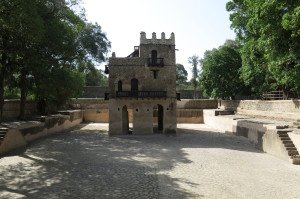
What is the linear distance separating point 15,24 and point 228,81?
30.2 meters

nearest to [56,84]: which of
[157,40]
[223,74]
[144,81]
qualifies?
[144,81]

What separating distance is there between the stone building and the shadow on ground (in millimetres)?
5566

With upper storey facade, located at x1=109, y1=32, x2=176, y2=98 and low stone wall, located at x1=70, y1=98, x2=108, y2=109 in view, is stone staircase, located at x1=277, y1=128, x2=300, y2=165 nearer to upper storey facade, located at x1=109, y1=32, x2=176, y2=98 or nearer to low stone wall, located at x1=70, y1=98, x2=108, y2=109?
upper storey facade, located at x1=109, y1=32, x2=176, y2=98

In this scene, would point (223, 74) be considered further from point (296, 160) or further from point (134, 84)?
point (296, 160)

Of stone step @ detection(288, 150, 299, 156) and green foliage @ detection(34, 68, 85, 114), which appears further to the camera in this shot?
green foliage @ detection(34, 68, 85, 114)

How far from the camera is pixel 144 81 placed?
27.1 metres

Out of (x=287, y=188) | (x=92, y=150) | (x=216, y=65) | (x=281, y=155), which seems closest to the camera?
(x=287, y=188)

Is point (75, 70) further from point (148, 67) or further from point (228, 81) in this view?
point (228, 81)

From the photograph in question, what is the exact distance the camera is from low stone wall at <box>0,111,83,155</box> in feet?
57.0

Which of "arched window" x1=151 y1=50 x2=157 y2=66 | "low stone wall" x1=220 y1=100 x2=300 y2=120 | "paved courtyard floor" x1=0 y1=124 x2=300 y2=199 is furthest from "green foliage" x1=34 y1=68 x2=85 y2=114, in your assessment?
"low stone wall" x1=220 y1=100 x2=300 y2=120

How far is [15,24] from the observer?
15.9 metres

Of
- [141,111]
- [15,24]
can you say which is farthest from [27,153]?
[141,111]

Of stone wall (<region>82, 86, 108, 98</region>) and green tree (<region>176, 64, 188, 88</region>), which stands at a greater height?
green tree (<region>176, 64, 188, 88</region>)

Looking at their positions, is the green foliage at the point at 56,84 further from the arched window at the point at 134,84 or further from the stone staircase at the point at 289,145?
the stone staircase at the point at 289,145
